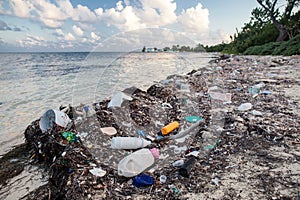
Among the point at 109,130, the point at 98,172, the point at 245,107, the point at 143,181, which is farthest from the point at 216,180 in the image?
the point at 245,107

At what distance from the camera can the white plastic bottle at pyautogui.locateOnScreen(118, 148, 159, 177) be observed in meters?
1.34

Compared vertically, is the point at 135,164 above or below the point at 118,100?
below

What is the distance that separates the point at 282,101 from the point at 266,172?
1.78 metres

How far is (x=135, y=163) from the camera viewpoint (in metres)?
1.40

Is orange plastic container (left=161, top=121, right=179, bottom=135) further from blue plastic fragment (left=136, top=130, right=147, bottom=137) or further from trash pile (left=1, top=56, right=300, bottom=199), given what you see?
blue plastic fragment (left=136, top=130, right=147, bottom=137)

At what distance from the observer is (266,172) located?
127cm

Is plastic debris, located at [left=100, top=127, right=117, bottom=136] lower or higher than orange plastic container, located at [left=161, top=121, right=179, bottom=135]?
higher

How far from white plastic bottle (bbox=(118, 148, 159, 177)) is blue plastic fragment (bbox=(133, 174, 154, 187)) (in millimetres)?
67

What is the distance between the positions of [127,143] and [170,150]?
0.35 meters

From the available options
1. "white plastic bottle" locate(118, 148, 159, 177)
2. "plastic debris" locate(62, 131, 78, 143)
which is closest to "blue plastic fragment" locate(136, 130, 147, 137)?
"white plastic bottle" locate(118, 148, 159, 177)

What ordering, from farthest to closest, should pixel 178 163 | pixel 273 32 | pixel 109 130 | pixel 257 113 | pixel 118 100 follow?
pixel 273 32 < pixel 118 100 < pixel 257 113 < pixel 109 130 < pixel 178 163

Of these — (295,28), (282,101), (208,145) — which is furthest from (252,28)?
(208,145)

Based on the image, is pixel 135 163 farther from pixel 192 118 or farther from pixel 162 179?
pixel 192 118

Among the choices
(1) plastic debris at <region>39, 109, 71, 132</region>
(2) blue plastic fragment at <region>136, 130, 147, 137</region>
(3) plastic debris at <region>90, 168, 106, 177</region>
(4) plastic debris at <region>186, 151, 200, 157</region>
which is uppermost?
(1) plastic debris at <region>39, 109, 71, 132</region>
